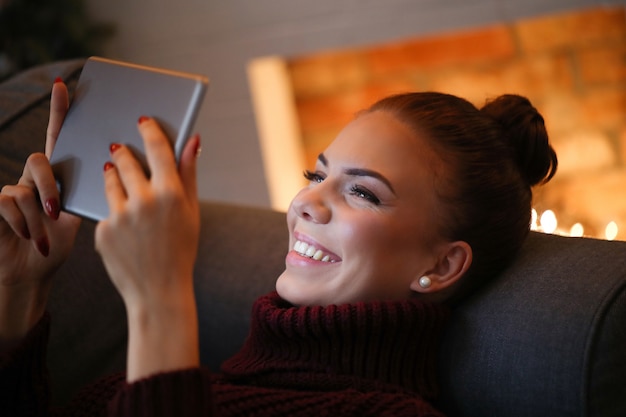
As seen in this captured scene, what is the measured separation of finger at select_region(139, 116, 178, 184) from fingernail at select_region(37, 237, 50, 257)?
1.03 feet

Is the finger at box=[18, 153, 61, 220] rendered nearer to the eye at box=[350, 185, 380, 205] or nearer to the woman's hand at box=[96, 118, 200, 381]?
the woman's hand at box=[96, 118, 200, 381]

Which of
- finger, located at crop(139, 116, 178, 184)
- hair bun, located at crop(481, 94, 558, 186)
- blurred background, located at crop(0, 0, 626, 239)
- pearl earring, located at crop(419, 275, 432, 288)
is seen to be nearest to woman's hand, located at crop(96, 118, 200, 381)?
finger, located at crop(139, 116, 178, 184)

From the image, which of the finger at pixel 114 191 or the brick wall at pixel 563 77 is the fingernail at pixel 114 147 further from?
the brick wall at pixel 563 77

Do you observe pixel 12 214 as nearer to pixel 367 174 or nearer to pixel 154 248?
pixel 154 248

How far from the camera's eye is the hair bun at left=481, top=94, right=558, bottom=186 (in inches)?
45.3

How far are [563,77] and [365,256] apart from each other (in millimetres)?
1895

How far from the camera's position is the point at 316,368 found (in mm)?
1021

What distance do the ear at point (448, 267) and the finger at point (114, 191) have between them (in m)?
0.50

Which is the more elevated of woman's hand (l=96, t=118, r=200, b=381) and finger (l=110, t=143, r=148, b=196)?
finger (l=110, t=143, r=148, b=196)

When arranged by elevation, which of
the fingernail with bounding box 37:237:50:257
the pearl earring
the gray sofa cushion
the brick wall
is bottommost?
the gray sofa cushion

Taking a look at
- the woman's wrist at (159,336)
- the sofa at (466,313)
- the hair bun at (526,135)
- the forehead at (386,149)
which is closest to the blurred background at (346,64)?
the sofa at (466,313)

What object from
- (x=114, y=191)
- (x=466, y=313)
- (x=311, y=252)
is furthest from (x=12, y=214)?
(x=466, y=313)

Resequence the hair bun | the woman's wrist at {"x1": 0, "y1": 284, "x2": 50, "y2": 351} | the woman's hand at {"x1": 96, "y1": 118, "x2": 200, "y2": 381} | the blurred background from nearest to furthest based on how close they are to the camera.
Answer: the woman's hand at {"x1": 96, "y1": 118, "x2": 200, "y2": 381} < the woman's wrist at {"x1": 0, "y1": 284, "x2": 50, "y2": 351} < the hair bun < the blurred background

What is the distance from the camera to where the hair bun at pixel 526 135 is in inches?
45.3
